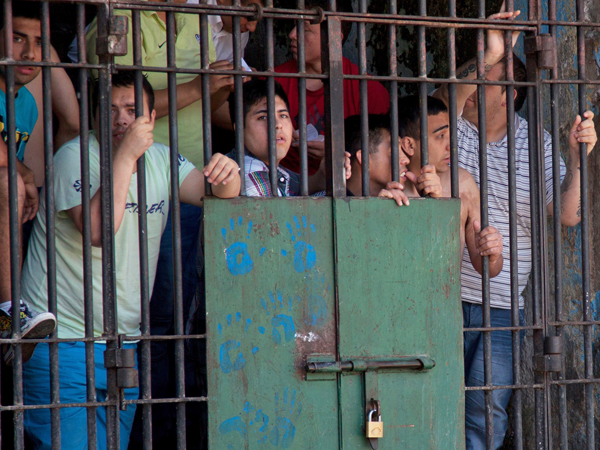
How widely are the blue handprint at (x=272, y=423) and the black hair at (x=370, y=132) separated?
4.43ft

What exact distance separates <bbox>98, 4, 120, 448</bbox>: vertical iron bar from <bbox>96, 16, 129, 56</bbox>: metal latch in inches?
0.8

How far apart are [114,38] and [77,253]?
917mm

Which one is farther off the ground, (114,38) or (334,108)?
(114,38)

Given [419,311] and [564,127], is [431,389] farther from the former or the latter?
[564,127]

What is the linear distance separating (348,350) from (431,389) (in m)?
0.38

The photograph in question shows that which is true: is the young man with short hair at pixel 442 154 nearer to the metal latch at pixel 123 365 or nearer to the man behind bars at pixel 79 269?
the man behind bars at pixel 79 269

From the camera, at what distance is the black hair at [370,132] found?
3.54 meters

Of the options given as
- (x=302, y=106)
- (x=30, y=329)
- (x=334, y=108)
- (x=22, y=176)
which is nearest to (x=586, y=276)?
(x=334, y=108)

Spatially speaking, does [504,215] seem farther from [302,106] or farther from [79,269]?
[79,269]

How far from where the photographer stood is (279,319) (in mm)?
2809

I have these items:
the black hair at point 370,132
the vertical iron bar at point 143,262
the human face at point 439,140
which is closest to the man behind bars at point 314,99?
the black hair at point 370,132

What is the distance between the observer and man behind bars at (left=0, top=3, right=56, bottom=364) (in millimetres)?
2646

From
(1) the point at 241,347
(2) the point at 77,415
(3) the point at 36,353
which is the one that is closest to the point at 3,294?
(3) the point at 36,353

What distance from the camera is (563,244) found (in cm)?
Result: 388
